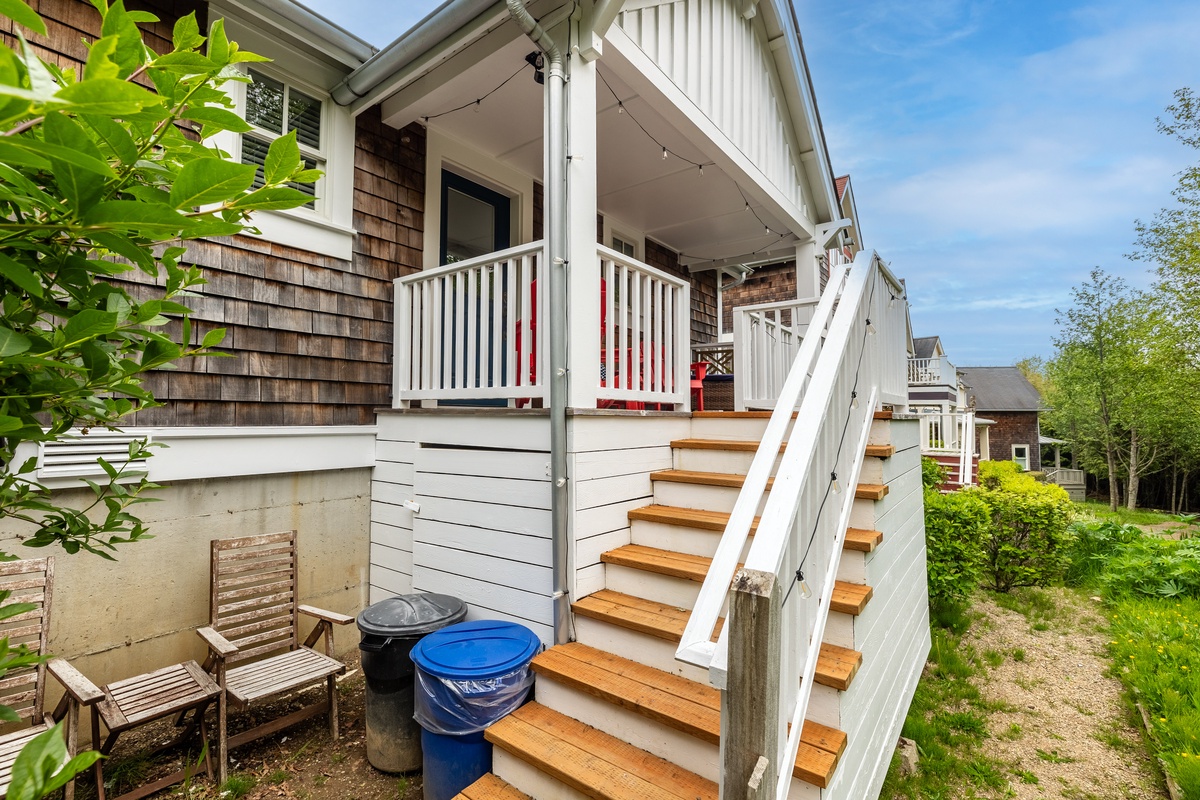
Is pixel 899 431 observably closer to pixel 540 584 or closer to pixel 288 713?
pixel 540 584

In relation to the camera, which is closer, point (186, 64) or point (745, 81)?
point (186, 64)

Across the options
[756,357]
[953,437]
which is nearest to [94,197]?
[756,357]

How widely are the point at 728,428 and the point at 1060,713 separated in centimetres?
289

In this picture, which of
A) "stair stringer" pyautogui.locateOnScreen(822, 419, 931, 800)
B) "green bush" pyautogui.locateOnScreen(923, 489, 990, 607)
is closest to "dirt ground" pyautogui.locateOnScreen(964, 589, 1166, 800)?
"green bush" pyautogui.locateOnScreen(923, 489, 990, 607)

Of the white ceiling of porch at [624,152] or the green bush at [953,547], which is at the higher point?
the white ceiling of porch at [624,152]

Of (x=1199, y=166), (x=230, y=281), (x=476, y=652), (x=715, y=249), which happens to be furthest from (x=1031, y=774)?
(x=1199, y=166)

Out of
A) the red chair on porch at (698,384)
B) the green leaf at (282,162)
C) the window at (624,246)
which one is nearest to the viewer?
the green leaf at (282,162)

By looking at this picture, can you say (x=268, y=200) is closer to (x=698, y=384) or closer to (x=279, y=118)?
(x=279, y=118)

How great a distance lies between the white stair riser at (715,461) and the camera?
3260 mm

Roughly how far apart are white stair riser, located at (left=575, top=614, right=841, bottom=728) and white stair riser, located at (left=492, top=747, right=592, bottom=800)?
595 mm

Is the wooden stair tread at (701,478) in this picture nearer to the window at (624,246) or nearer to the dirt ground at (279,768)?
the dirt ground at (279,768)

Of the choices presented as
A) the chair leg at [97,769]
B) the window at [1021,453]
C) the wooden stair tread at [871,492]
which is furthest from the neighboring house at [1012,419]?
the chair leg at [97,769]

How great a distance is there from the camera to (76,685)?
7.41 feet

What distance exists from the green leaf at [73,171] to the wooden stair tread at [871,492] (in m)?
2.70
